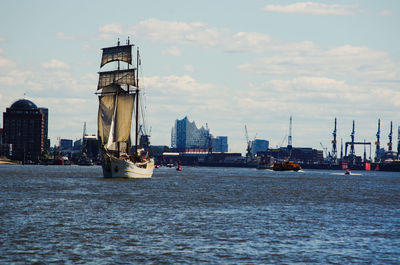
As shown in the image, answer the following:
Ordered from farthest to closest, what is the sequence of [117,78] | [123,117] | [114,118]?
1. [117,78]
2. [123,117]
3. [114,118]

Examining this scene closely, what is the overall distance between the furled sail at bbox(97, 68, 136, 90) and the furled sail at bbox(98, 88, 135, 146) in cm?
477

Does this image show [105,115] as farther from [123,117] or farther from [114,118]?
[123,117]

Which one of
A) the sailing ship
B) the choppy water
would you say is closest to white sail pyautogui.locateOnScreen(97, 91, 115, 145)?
the sailing ship

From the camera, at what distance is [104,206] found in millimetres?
60594

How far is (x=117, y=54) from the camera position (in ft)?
476

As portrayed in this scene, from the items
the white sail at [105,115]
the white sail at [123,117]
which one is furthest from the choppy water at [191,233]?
the white sail at [123,117]

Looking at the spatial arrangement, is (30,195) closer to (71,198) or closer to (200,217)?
(71,198)

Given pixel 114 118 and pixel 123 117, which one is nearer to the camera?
pixel 114 118

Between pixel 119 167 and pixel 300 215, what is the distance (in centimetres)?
6642

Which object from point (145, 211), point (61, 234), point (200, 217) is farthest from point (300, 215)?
point (61, 234)

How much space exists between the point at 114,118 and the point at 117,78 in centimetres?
1349

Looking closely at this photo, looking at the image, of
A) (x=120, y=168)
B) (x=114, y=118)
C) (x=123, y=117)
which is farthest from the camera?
(x=123, y=117)

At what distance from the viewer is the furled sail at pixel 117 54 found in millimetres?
143750

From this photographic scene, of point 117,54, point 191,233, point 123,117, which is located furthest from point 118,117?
point 191,233
